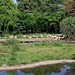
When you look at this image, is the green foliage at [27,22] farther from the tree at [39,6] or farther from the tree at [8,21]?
the tree at [39,6]

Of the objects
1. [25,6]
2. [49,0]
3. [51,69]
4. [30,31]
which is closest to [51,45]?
[51,69]

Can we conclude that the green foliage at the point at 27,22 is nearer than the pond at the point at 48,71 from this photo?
No

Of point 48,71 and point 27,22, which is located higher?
point 27,22

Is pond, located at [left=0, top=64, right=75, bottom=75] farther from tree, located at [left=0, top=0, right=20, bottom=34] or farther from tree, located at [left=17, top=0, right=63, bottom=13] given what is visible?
tree, located at [left=17, top=0, right=63, bottom=13]

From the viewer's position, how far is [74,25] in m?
12.4

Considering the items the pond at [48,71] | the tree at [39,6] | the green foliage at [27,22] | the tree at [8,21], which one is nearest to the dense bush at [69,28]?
the pond at [48,71]

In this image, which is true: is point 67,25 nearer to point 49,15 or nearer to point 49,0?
point 49,15

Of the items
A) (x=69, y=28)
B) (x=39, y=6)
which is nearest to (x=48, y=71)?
(x=69, y=28)

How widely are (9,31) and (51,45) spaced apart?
9.17 m

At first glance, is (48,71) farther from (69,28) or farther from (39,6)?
(39,6)

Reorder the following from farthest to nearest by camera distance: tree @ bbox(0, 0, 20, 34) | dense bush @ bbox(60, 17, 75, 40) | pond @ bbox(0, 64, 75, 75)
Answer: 1. tree @ bbox(0, 0, 20, 34)
2. dense bush @ bbox(60, 17, 75, 40)
3. pond @ bbox(0, 64, 75, 75)

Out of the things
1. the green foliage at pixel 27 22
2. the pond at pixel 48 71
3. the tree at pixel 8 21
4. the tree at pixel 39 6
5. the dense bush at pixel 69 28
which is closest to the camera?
the pond at pixel 48 71

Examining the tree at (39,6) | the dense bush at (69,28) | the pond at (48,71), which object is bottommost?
the pond at (48,71)

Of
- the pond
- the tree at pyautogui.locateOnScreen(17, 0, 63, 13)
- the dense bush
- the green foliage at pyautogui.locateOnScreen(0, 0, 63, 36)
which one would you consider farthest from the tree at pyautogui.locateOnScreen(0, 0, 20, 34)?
the tree at pyautogui.locateOnScreen(17, 0, 63, 13)
